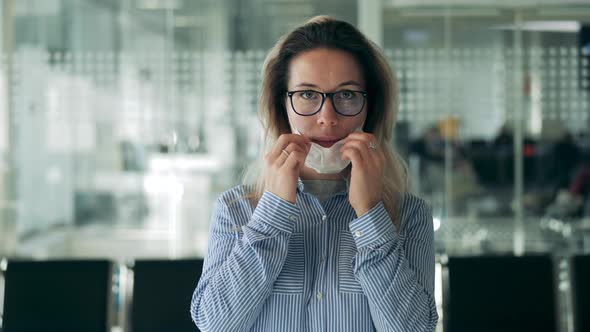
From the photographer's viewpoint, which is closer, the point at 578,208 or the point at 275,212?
the point at 275,212

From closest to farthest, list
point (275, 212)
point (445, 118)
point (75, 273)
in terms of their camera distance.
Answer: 1. point (275, 212)
2. point (75, 273)
3. point (445, 118)

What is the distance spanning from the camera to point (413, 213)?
1.48 metres

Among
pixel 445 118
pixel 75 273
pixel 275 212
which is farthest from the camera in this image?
pixel 445 118

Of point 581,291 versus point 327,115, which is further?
point 581,291

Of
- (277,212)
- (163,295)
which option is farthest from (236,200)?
(163,295)

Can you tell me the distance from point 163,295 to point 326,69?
1590mm

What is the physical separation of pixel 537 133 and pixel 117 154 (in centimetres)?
330

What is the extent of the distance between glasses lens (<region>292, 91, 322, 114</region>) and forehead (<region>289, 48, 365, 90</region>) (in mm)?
22

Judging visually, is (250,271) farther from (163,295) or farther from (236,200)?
(163,295)

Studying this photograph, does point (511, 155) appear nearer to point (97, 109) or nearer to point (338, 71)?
point (97, 109)

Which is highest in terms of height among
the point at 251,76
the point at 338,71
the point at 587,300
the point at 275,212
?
the point at 251,76

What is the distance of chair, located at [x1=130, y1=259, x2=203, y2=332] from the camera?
2.70 m

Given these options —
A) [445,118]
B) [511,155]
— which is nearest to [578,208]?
[511,155]

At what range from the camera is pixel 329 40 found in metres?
1.46
